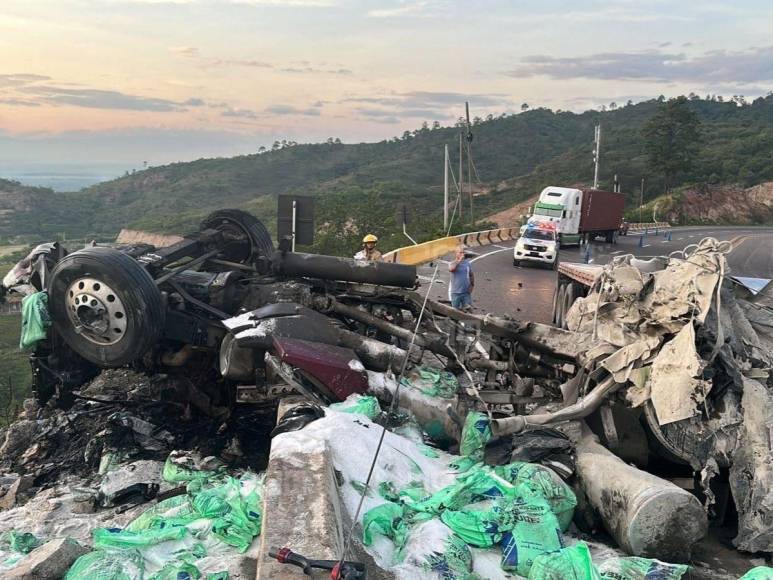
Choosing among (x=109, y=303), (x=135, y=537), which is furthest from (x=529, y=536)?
(x=109, y=303)

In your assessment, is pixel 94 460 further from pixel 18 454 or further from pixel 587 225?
pixel 587 225

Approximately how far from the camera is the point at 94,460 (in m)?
6.00

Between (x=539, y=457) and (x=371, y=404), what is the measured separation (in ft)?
4.45

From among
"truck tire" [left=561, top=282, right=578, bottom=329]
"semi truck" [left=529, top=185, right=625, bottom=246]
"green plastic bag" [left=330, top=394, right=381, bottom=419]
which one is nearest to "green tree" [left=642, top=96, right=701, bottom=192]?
"semi truck" [left=529, top=185, right=625, bottom=246]

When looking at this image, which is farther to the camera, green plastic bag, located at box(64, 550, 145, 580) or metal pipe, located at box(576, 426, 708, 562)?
metal pipe, located at box(576, 426, 708, 562)

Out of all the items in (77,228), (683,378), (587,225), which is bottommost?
(77,228)

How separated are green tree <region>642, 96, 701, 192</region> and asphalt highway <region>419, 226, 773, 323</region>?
29.3m

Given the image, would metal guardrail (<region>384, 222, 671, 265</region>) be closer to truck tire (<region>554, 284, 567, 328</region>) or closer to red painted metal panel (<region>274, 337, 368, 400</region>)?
truck tire (<region>554, 284, 567, 328</region>)

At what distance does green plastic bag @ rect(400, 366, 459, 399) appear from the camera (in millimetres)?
5891

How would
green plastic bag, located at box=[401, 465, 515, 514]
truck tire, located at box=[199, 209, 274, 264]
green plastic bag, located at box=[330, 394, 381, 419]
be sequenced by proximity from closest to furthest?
green plastic bag, located at box=[401, 465, 515, 514]
green plastic bag, located at box=[330, 394, 381, 419]
truck tire, located at box=[199, 209, 274, 264]

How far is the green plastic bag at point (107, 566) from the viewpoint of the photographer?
3.14 m

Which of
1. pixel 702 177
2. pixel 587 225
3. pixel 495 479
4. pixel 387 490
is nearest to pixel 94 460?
pixel 387 490

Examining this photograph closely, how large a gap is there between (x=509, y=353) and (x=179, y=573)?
4485 millimetres

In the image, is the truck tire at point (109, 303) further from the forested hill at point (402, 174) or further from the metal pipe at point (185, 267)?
the forested hill at point (402, 174)
